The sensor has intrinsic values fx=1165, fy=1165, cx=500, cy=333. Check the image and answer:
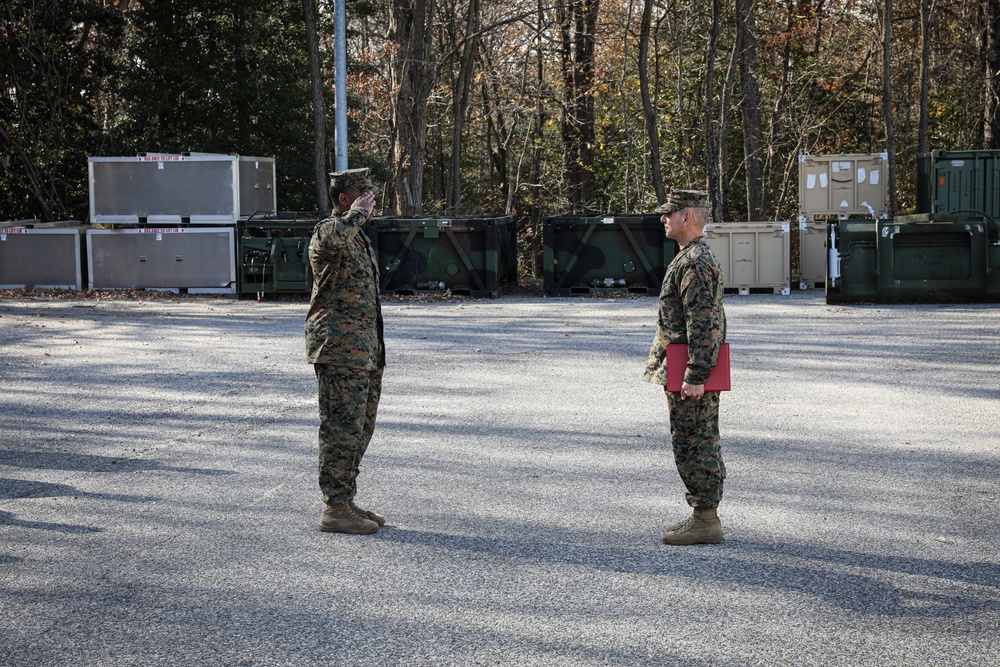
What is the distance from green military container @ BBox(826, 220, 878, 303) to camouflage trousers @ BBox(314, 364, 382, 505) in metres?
13.6

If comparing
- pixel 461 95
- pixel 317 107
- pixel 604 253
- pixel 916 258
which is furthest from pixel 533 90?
pixel 916 258

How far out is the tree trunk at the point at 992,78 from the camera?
24.7 metres

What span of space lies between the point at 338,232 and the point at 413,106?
2075 centimetres

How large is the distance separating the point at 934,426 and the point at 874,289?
32.3 ft

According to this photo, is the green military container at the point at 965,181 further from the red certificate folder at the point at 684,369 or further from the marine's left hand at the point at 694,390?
the marine's left hand at the point at 694,390

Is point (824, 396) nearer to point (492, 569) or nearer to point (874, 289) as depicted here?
point (492, 569)

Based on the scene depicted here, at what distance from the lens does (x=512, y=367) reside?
41.1 ft

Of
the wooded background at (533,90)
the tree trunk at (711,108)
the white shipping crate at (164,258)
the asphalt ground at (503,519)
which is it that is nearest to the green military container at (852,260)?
the asphalt ground at (503,519)

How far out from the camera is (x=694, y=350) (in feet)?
18.7

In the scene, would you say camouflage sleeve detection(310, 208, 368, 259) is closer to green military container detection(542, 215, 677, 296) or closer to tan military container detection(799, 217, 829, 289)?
green military container detection(542, 215, 677, 296)

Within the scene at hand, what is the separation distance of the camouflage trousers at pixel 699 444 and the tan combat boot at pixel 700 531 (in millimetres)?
55

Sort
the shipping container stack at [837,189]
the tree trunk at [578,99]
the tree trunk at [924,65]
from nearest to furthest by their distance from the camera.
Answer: the shipping container stack at [837,189] < the tree trunk at [924,65] < the tree trunk at [578,99]

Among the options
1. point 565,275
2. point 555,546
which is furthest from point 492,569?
point 565,275

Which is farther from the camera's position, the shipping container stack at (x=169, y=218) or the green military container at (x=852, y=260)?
the shipping container stack at (x=169, y=218)
